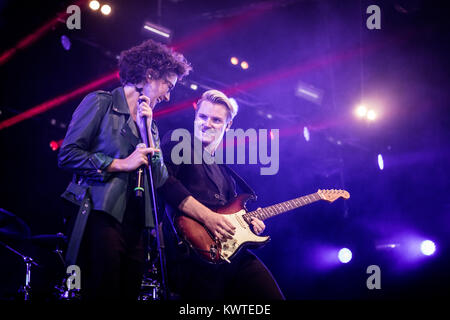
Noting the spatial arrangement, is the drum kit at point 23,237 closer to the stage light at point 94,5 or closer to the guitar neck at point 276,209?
the guitar neck at point 276,209

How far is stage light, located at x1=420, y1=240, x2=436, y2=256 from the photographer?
21.5 ft

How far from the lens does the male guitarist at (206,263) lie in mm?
2662

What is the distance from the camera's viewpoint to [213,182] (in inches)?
124

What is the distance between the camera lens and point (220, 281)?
2713 millimetres

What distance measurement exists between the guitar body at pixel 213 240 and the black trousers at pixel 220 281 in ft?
0.19

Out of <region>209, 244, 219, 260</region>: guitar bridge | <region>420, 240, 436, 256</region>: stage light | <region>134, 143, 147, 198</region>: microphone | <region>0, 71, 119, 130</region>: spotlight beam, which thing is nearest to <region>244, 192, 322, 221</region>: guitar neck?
<region>209, 244, 219, 260</region>: guitar bridge

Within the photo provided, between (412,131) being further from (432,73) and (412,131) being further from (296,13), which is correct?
(296,13)

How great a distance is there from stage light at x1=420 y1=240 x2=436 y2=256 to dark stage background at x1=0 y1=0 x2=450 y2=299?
0.08 metres

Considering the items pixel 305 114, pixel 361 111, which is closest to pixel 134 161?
pixel 305 114

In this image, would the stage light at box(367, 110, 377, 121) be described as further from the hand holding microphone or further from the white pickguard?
the hand holding microphone
